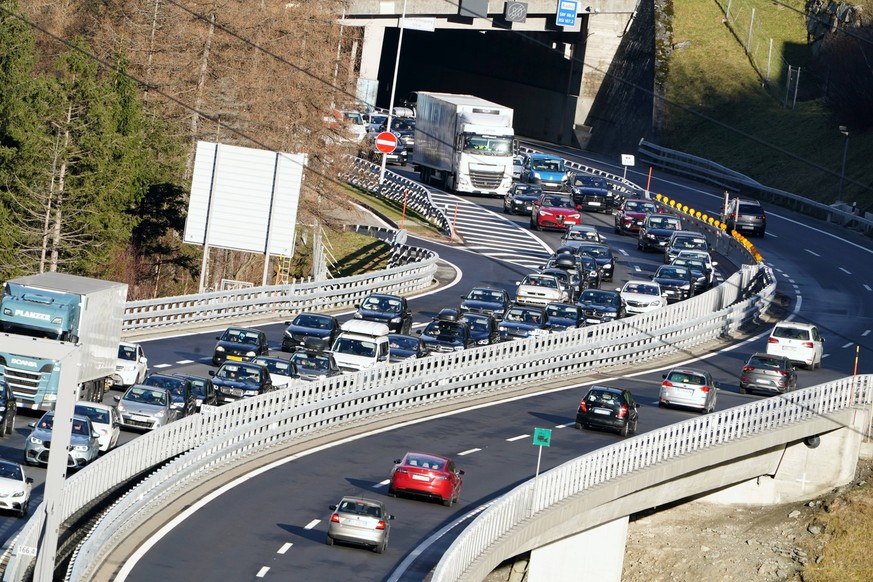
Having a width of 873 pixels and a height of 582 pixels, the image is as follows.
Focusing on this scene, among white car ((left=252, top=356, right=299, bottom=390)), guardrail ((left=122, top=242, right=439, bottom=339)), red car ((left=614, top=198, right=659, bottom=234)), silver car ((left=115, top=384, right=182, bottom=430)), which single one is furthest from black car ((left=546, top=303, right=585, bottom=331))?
red car ((left=614, top=198, right=659, bottom=234))

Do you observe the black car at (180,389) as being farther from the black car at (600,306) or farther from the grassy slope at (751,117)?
the grassy slope at (751,117)

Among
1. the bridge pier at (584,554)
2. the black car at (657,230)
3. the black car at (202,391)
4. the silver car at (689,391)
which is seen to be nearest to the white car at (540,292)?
the silver car at (689,391)

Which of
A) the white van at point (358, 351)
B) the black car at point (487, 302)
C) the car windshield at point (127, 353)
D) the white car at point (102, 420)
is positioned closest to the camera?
the white car at point (102, 420)

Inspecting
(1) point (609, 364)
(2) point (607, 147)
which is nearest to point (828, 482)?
(1) point (609, 364)

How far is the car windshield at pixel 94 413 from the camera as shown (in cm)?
3653

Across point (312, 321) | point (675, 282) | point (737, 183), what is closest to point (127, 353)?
point (312, 321)

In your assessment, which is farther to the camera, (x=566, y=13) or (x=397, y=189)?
(x=566, y=13)

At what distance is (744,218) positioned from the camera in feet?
278

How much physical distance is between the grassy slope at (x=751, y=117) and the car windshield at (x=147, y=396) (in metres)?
61.7

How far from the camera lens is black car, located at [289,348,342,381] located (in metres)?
45.5

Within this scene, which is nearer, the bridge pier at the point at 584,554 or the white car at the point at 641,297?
the bridge pier at the point at 584,554

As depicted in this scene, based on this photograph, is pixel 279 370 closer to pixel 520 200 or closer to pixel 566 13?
pixel 520 200

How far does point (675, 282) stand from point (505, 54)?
6774 cm

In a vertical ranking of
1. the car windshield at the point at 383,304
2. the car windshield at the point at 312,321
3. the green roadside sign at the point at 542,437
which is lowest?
the car windshield at the point at 312,321
